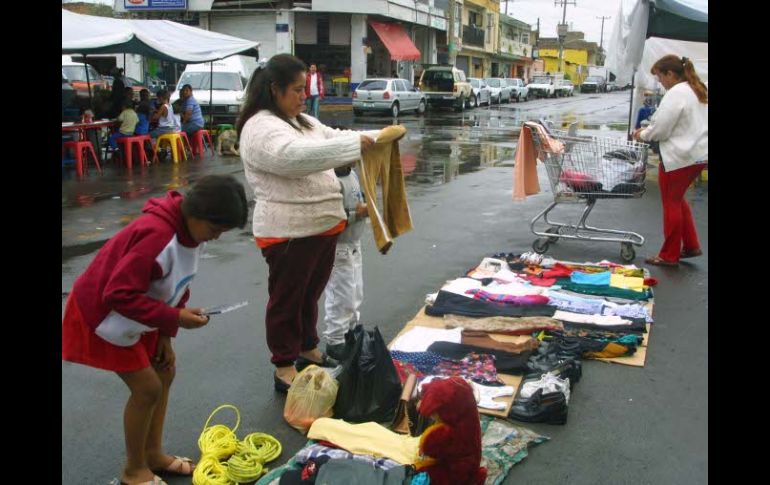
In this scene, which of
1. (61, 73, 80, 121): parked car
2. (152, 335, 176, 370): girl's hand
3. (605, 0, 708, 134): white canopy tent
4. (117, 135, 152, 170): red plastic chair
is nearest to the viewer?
(152, 335, 176, 370): girl's hand

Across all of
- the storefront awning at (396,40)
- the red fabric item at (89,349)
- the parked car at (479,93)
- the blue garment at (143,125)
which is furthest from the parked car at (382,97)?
the red fabric item at (89,349)

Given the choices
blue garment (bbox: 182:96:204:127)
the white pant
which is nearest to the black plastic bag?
the white pant

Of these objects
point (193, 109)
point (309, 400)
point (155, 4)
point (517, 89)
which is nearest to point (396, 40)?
point (517, 89)

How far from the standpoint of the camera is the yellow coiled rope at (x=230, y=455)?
3.28 meters

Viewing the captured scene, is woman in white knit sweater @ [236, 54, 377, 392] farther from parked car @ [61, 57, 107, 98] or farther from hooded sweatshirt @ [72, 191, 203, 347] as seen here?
parked car @ [61, 57, 107, 98]

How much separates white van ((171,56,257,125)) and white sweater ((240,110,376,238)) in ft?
51.6

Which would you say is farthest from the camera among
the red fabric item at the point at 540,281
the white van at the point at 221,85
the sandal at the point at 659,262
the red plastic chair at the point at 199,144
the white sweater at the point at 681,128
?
the white van at the point at 221,85

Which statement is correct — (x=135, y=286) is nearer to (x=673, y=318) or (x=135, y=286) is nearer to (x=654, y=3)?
(x=673, y=318)

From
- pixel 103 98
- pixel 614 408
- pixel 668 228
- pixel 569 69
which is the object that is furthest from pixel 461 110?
pixel 569 69

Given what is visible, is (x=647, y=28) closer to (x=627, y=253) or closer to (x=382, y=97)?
(x=627, y=253)

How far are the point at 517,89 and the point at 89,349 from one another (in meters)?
46.9

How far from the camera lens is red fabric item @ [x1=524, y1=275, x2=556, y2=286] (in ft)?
20.9

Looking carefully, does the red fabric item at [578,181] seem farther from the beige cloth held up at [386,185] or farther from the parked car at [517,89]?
the parked car at [517,89]

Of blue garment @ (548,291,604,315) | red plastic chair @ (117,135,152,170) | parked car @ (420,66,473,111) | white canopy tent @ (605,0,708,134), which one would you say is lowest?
blue garment @ (548,291,604,315)
